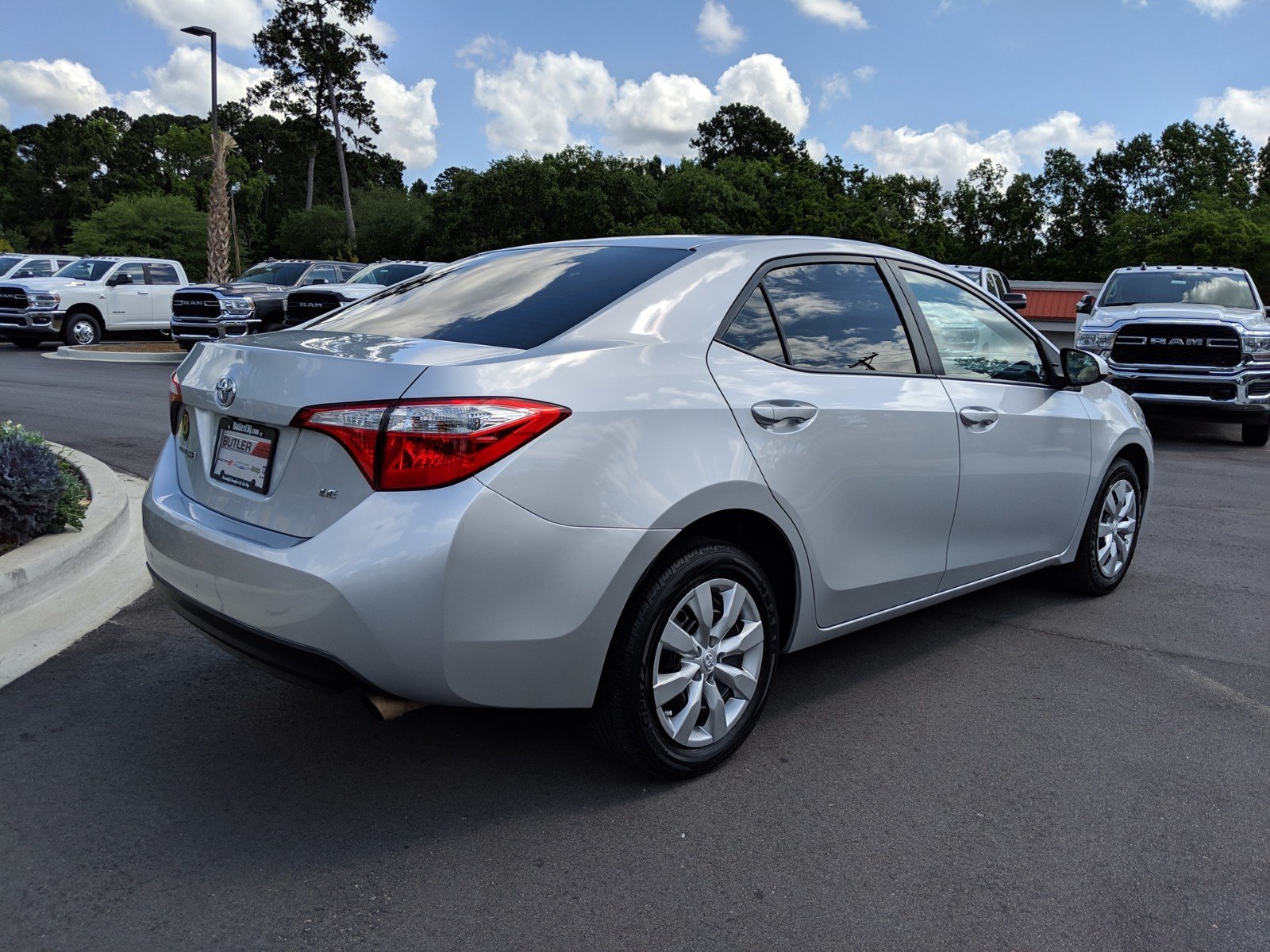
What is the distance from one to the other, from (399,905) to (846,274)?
2666 millimetres

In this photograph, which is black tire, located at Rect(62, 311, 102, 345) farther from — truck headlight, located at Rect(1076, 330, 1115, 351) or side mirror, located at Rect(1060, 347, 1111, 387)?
side mirror, located at Rect(1060, 347, 1111, 387)

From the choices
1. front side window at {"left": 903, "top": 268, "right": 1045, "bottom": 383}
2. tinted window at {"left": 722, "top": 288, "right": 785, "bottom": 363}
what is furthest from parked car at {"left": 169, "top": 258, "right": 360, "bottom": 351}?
tinted window at {"left": 722, "top": 288, "right": 785, "bottom": 363}

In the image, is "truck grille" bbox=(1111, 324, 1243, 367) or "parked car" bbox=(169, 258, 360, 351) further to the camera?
"parked car" bbox=(169, 258, 360, 351)

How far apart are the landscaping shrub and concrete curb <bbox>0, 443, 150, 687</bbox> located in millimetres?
72

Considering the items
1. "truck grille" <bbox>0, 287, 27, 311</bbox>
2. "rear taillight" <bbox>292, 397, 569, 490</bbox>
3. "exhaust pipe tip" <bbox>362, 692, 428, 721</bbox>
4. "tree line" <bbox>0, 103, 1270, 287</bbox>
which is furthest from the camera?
"tree line" <bbox>0, 103, 1270, 287</bbox>

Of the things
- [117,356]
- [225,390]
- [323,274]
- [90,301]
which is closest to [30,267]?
[90,301]

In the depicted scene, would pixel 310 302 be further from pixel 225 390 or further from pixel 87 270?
pixel 225 390

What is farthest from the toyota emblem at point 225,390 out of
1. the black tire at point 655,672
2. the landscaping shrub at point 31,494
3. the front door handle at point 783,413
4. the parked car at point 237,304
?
the parked car at point 237,304

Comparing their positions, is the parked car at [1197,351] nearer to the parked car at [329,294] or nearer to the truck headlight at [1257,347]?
the truck headlight at [1257,347]

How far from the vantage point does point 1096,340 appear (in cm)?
1265

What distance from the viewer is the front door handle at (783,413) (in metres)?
3.39

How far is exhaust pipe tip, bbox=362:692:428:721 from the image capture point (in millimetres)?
2900

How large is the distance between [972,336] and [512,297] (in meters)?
2.04

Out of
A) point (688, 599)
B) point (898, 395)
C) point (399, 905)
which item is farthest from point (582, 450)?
point (898, 395)
